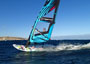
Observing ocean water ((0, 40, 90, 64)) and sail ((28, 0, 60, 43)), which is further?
sail ((28, 0, 60, 43))

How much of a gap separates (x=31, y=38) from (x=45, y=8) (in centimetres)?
616

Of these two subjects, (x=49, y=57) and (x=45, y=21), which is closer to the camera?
A: (x=49, y=57)

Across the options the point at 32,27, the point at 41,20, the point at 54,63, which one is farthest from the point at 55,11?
the point at 54,63

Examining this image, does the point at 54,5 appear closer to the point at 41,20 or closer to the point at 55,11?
the point at 55,11

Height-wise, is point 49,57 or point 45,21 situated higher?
point 45,21

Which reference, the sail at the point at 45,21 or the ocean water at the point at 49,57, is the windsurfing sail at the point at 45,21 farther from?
the ocean water at the point at 49,57

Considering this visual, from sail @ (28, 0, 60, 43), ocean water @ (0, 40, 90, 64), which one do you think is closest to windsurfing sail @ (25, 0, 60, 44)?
sail @ (28, 0, 60, 43)

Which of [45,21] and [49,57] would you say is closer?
[49,57]

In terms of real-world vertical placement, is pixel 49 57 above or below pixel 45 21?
below

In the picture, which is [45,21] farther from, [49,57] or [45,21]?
[49,57]

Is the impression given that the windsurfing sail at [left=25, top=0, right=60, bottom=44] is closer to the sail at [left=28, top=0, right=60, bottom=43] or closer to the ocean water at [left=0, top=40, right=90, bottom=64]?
the sail at [left=28, top=0, right=60, bottom=43]

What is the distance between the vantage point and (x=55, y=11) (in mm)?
29844

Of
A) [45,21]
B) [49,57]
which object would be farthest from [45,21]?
[49,57]

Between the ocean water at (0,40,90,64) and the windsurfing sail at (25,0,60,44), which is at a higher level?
the windsurfing sail at (25,0,60,44)
